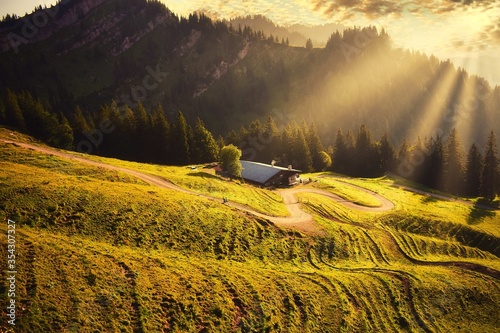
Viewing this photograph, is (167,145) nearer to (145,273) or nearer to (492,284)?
(145,273)

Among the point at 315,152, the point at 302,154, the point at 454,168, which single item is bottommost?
the point at 454,168

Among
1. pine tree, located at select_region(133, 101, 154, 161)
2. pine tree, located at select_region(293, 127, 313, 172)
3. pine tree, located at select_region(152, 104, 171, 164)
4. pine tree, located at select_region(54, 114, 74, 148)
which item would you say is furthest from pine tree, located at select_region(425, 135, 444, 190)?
pine tree, located at select_region(54, 114, 74, 148)

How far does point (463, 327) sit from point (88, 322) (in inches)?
1642

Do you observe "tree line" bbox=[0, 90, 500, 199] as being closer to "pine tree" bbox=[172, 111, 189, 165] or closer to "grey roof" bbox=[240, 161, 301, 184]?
"pine tree" bbox=[172, 111, 189, 165]

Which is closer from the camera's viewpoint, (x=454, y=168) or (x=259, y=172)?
(x=259, y=172)

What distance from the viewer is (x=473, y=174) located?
3844 inches

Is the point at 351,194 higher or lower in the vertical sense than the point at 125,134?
lower

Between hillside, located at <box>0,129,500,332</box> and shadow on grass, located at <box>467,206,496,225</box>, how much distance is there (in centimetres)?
873

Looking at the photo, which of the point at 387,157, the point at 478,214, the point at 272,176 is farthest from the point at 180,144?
the point at 478,214

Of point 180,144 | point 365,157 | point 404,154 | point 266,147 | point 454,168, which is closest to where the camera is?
point 454,168

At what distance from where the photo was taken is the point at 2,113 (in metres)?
92.2

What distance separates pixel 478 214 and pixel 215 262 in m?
72.7

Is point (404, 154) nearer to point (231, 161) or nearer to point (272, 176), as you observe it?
point (272, 176)

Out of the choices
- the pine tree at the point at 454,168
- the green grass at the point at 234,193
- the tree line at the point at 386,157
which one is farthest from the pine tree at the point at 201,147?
the pine tree at the point at 454,168
